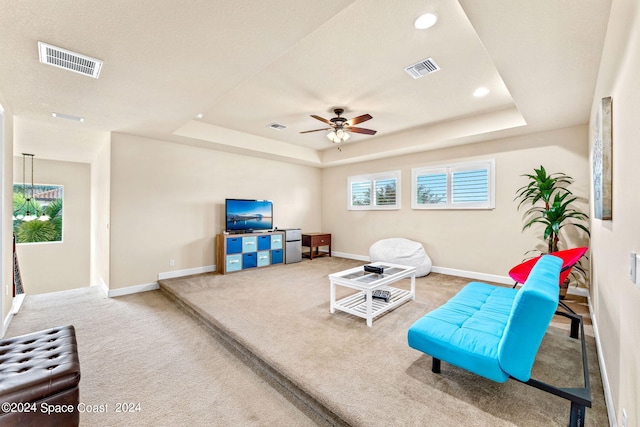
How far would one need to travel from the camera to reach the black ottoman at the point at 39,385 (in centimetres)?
141

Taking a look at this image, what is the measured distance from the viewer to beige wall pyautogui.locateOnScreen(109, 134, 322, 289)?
4465 mm

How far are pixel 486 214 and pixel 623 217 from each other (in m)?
3.54

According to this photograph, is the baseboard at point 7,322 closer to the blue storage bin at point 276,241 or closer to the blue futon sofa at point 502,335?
the blue storage bin at point 276,241

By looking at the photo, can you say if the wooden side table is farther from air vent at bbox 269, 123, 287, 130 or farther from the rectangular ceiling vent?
the rectangular ceiling vent

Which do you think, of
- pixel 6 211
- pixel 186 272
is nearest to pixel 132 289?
pixel 186 272

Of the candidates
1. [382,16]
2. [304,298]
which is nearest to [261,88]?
[382,16]

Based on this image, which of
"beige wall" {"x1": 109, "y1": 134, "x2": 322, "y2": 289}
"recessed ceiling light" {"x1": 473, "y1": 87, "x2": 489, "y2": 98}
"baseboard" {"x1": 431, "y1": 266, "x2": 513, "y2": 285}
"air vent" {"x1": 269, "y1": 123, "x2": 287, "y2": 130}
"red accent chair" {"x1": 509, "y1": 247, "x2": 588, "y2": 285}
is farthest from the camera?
"air vent" {"x1": 269, "y1": 123, "x2": 287, "y2": 130}

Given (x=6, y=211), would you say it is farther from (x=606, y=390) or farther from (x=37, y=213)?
(x=606, y=390)

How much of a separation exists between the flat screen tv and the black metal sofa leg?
5.18m

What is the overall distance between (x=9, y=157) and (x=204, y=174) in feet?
8.56

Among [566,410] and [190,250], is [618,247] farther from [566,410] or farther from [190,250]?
[190,250]

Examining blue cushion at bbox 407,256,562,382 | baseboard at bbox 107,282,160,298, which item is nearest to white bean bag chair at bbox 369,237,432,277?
blue cushion at bbox 407,256,562,382

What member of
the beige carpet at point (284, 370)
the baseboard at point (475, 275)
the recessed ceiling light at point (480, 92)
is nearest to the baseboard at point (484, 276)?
the baseboard at point (475, 275)

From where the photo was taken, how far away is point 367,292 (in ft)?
9.65
